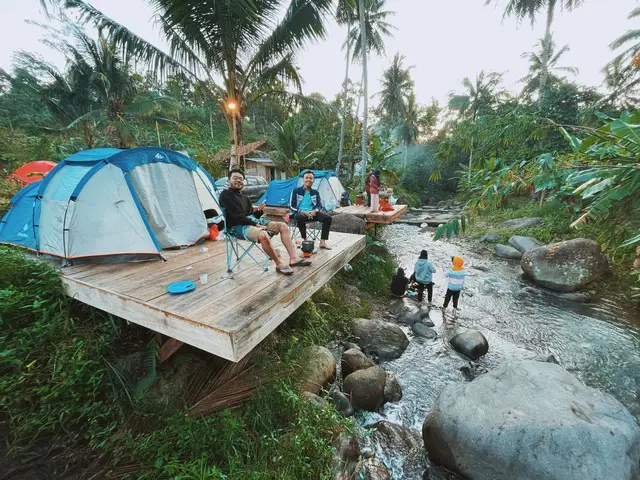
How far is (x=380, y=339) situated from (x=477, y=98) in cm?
2472

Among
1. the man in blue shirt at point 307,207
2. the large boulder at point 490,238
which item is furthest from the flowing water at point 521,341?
the large boulder at point 490,238

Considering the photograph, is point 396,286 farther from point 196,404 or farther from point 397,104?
point 397,104

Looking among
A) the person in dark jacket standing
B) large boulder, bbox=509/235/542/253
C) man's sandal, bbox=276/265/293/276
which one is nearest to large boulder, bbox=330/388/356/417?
man's sandal, bbox=276/265/293/276

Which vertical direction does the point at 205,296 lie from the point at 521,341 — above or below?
above

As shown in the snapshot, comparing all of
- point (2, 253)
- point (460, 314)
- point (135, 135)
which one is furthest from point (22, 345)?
point (135, 135)

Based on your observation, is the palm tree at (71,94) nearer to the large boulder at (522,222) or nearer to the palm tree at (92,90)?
the palm tree at (92,90)

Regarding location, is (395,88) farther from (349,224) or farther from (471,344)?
(471,344)

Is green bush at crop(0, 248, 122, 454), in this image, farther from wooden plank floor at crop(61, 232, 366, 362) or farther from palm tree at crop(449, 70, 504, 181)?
palm tree at crop(449, 70, 504, 181)

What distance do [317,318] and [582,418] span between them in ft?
11.2

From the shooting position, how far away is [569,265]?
6.80 meters

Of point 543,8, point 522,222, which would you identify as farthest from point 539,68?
point 522,222

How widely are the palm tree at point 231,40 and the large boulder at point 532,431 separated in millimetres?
7837

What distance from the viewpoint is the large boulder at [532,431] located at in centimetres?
228

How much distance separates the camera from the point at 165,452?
2230 mm
